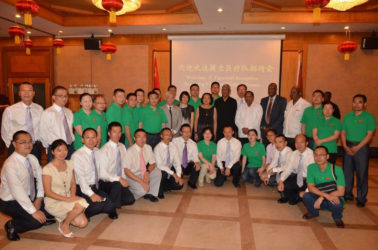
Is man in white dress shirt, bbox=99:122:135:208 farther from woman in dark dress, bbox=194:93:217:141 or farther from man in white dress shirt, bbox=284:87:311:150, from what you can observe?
man in white dress shirt, bbox=284:87:311:150

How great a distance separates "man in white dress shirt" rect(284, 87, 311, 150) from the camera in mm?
5004

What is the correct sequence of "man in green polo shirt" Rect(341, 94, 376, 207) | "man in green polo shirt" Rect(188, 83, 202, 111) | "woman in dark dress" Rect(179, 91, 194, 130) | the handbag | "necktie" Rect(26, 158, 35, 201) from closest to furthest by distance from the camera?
"necktie" Rect(26, 158, 35, 201) → the handbag → "man in green polo shirt" Rect(341, 94, 376, 207) → "woman in dark dress" Rect(179, 91, 194, 130) → "man in green polo shirt" Rect(188, 83, 202, 111)

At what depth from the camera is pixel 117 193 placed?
3.50 metres

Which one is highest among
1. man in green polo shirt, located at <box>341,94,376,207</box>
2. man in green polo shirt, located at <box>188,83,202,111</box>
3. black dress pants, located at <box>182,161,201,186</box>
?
man in green polo shirt, located at <box>188,83,202,111</box>

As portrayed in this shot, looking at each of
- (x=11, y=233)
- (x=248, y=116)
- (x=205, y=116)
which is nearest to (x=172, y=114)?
(x=205, y=116)

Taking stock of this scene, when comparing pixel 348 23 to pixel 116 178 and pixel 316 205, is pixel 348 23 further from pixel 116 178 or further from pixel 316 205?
pixel 116 178

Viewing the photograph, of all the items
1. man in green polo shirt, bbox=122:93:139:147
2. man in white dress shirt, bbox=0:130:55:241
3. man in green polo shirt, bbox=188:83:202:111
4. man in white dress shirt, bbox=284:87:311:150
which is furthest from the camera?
man in green polo shirt, bbox=188:83:202:111

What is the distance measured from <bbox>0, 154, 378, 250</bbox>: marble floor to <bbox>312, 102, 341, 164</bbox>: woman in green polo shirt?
35.5 inches

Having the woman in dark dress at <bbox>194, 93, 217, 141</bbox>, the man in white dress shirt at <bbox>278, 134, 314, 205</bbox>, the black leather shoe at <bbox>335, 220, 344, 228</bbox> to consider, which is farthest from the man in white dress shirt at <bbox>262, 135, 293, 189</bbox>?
the woman in dark dress at <bbox>194, 93, 217, 141</bbox>

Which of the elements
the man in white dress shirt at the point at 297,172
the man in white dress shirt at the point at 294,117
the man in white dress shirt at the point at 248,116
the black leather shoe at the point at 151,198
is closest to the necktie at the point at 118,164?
the black leather shoe at the point at 151,198

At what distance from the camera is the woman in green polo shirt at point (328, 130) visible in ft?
13.4

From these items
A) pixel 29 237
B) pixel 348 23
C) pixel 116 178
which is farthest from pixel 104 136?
pixel 348 23

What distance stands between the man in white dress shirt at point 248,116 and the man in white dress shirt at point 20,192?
12.1 ft

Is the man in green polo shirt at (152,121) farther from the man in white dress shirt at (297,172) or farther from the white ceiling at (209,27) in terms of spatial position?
the white ceiling at (209,27)
